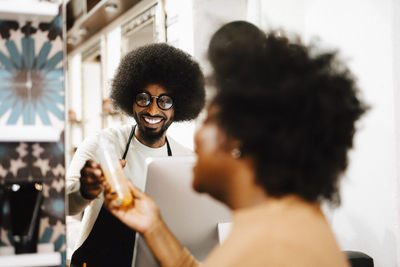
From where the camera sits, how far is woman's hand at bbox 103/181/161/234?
47.3 inches

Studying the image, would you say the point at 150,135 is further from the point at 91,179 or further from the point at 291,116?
the point at 291,116

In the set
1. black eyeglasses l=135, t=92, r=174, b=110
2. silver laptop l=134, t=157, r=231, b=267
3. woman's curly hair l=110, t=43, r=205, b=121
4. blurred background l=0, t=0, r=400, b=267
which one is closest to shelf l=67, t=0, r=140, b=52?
blurred background l=0, t=0, r=400, b=267

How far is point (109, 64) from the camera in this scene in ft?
16.4

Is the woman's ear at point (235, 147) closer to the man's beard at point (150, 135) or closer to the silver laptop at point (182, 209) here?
the silver laptop at point (182, 209)

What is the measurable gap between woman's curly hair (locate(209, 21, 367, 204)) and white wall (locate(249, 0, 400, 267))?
139 centimetres

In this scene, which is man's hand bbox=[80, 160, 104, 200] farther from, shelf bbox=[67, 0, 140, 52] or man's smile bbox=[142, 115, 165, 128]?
shelf bbox=[67, 0, 140, 52]

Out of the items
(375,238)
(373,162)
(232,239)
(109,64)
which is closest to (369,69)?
(373,162)

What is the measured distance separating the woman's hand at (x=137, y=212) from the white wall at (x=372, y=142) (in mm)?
1407

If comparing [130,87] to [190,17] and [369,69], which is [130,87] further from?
[369,69]

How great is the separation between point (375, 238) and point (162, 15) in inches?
97.0

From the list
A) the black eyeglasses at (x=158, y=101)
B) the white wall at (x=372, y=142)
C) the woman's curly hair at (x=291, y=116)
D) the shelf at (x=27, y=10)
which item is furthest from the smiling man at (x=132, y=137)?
the white wall at (x=372, y=142)

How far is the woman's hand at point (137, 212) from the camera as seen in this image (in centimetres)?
120

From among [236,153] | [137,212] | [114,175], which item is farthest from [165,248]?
[236,153]

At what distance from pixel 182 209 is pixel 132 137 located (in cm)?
75
